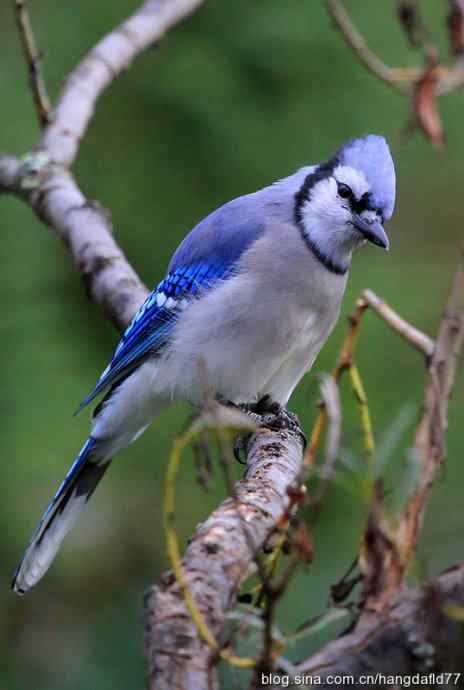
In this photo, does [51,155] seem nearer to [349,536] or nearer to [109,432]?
[109,432]

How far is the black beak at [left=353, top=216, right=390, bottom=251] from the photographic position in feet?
7.18

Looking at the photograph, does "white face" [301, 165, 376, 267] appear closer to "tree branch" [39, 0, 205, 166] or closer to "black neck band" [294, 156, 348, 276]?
"black neck band" [294, 156, 348, 276]

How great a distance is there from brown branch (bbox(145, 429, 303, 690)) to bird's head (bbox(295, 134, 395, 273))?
2.96ft

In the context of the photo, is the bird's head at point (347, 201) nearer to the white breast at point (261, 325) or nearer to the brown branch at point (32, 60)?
the white breast at point (261, 325)

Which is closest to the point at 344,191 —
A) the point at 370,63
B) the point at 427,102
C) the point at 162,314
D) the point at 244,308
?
the point at 244,308

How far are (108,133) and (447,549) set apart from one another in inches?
57.2

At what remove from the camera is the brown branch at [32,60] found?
245 cm

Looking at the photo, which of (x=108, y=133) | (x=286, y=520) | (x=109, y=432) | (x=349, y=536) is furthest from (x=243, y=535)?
(x=108, y=133)

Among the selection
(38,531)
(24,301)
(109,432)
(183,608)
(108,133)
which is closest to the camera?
(183,608)

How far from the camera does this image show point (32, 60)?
2.51m

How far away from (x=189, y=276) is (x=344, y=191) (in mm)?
406

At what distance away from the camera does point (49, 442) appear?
2740mm

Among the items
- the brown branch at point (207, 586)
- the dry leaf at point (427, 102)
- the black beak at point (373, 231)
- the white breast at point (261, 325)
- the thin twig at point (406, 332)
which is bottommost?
the brown branch at point (207, 586)

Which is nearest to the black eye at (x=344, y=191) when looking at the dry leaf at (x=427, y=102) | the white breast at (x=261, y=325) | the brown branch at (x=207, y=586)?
the white breast at (x=261, y=325)
